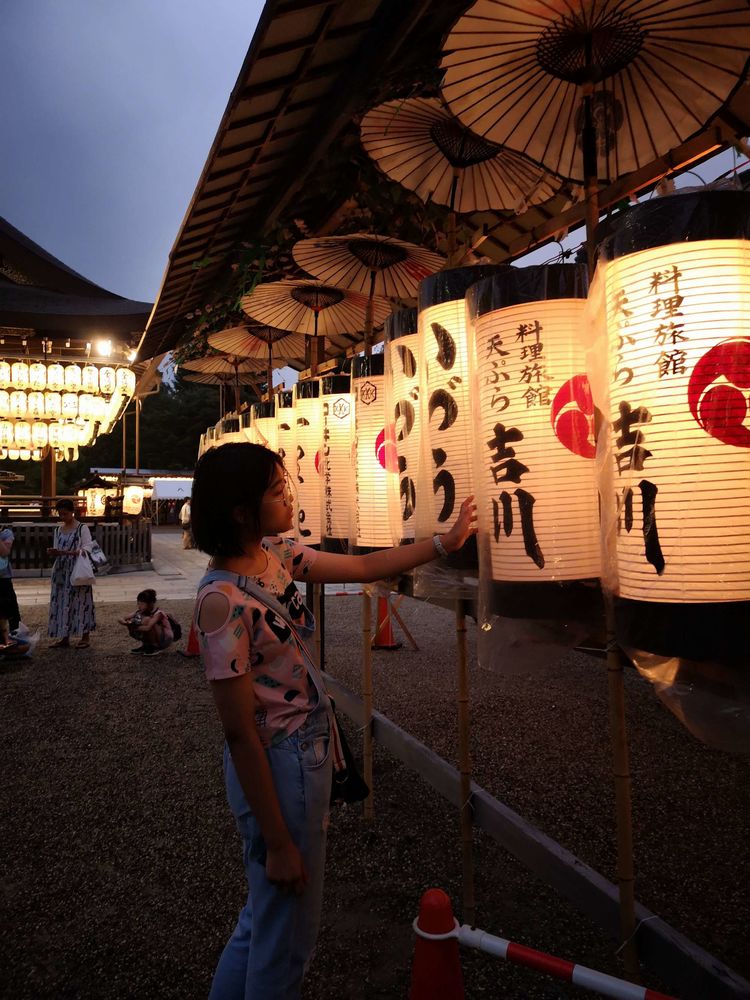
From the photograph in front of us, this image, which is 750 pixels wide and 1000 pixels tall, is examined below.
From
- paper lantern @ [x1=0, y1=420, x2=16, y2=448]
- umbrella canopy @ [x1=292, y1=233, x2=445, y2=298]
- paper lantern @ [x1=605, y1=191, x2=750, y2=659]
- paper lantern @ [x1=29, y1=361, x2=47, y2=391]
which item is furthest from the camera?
paper lantern @ [x1=0, y1=420, x2=16, y2=448]

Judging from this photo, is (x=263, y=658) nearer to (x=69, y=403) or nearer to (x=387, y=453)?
(x=387, y=453)

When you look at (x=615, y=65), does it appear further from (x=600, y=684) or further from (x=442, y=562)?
(x=600, y=684)

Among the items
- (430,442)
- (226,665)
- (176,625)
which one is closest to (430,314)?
(430,442)

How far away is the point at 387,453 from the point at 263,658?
151cm

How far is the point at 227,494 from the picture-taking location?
1.73 metres

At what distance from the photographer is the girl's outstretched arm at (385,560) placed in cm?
212

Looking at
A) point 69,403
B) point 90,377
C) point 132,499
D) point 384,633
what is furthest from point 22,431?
point 384,633

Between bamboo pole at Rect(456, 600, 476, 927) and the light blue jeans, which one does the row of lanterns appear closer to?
bamboo pole at Rect(456, 600, 476, 927)

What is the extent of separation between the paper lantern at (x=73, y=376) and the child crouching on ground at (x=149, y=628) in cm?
816

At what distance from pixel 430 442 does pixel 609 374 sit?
0.83 metres

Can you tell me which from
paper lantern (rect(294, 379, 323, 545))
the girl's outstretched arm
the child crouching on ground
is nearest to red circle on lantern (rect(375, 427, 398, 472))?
the girl's outstretched arm

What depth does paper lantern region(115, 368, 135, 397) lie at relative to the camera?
14.8 meters

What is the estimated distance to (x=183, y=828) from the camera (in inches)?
142

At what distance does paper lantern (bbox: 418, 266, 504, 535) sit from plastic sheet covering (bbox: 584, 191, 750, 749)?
2.48 feet
